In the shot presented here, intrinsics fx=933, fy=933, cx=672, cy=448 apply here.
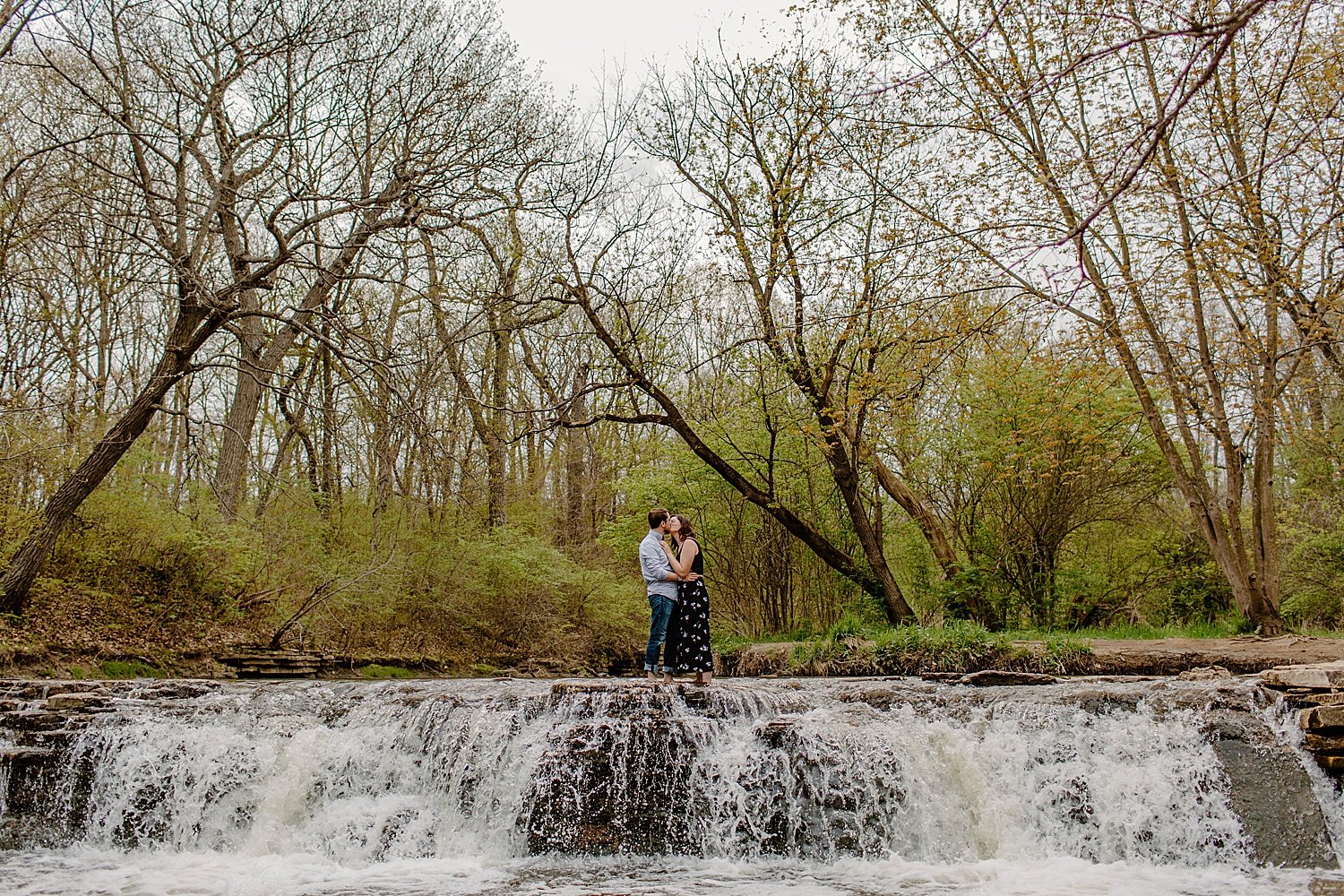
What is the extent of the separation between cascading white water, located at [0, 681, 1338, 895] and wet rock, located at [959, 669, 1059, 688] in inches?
52.0

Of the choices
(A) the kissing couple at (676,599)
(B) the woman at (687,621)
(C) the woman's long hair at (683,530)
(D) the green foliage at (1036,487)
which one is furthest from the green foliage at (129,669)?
(D) the green foliage at (1036,487)

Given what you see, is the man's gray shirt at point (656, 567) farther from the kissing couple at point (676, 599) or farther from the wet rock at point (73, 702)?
the wet rock at point (73, 702)

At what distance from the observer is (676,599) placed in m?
8.36

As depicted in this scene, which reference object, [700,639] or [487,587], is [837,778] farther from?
[487,587]

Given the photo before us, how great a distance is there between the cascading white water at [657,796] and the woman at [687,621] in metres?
0.68

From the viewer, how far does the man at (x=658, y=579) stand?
8.23 m

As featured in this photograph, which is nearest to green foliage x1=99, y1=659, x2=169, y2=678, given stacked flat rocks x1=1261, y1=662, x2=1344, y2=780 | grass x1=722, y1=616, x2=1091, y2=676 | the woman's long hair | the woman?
the woman

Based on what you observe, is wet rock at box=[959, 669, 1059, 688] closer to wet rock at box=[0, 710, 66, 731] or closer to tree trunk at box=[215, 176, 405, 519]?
wet rock at box=[0, 710, 66, 731]

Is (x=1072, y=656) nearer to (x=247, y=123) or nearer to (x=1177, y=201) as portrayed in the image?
(x=1177, y=201)

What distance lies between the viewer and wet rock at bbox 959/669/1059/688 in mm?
8894

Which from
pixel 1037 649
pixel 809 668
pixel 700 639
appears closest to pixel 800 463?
pixel 809 668

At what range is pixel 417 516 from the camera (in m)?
16.8

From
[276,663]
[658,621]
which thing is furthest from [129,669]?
[658,621]

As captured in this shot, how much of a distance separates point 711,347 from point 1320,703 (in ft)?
41.4
